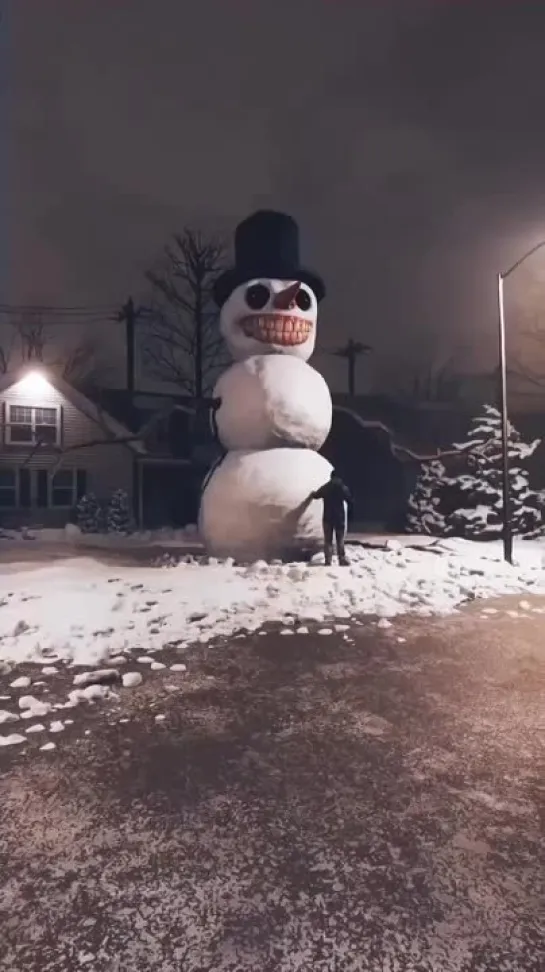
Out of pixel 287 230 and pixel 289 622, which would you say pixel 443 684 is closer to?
pixel 289 622

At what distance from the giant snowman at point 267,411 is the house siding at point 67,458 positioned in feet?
46.2

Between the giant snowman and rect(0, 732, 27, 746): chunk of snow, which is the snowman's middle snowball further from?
rect(0, 732, 27, 746): chunk of snow

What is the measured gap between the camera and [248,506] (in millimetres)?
10922

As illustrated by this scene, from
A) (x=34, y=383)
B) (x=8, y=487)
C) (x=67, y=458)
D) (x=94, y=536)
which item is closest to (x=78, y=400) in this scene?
(x=34, y=383)

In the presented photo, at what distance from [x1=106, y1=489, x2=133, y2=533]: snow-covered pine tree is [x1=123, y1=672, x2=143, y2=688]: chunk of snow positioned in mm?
18633

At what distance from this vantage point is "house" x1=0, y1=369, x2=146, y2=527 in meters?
23.9

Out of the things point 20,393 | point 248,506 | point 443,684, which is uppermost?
point 20,393

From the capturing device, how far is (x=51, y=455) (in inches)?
953

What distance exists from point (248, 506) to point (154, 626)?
4.56 meters

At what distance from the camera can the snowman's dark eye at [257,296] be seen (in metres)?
11.4

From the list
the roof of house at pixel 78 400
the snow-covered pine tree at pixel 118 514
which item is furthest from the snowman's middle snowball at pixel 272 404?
the roof of house at pixel 78 400

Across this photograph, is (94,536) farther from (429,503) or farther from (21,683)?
(21,683)

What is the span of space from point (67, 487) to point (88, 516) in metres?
2.16

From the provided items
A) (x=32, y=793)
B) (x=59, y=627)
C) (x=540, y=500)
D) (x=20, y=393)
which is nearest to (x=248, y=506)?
(x=59, y=627)
